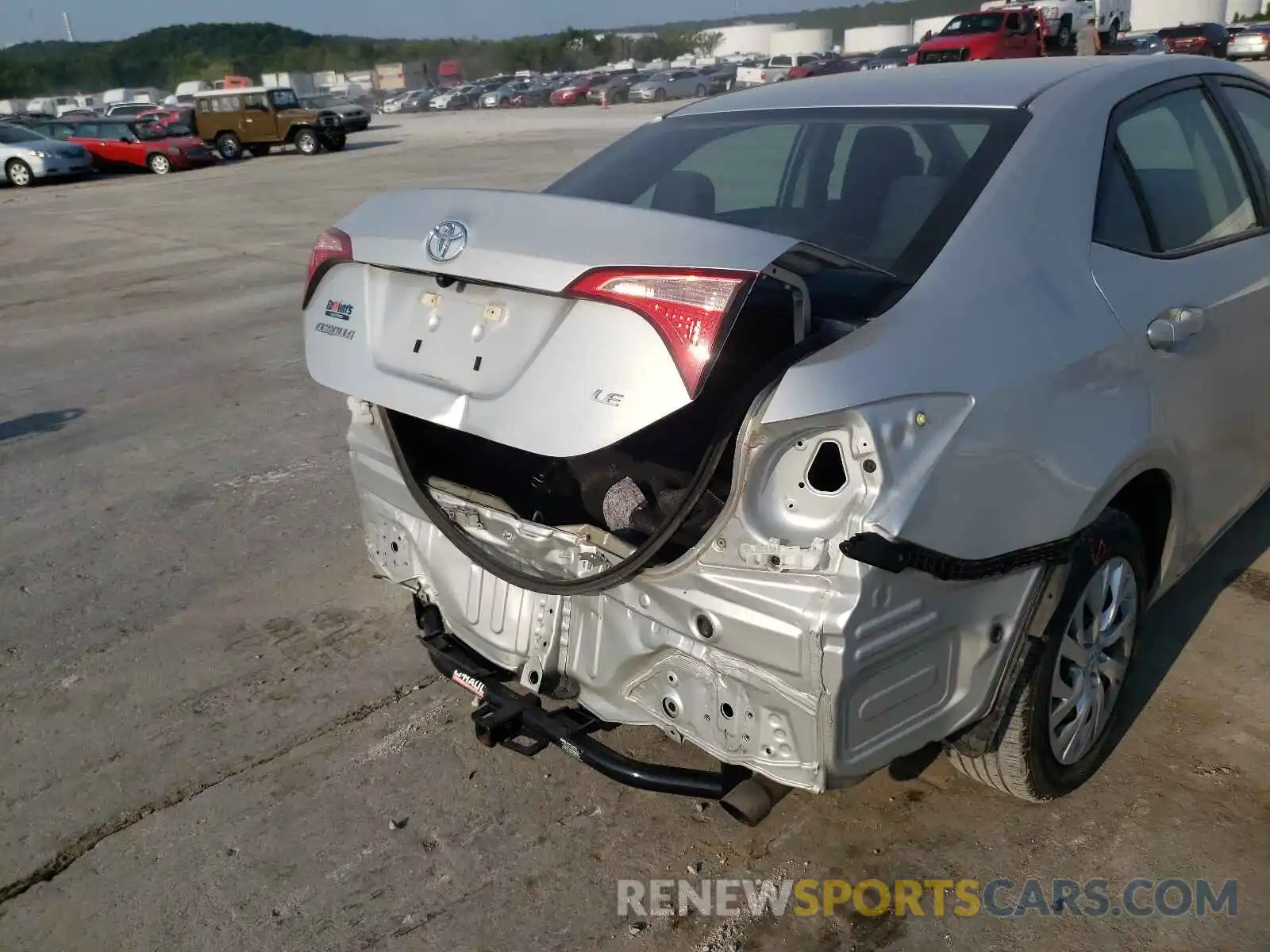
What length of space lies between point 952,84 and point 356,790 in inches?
103

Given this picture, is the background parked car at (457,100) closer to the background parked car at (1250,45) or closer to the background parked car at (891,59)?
the background parked car at (891,59)

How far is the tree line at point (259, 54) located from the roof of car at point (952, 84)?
102 metres

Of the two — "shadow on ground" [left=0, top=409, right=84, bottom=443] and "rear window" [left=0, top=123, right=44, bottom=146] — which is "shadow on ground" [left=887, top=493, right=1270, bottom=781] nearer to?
"shadow on ground" [left=0, top=409, right=84, bottom=443]

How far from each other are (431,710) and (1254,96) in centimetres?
350

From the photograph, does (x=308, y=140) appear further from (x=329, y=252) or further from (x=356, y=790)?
(x=356, y=790)

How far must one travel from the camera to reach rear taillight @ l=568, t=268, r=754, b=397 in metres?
2.06

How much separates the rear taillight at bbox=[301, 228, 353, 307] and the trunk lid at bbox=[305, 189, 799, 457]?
23 mm

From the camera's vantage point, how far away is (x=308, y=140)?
31.4 metres

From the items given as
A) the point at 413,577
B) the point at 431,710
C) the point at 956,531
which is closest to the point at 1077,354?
the point at 956,531

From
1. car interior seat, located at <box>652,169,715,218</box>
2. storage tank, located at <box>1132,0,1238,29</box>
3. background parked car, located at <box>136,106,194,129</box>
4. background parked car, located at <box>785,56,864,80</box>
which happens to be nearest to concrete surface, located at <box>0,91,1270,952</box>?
car interior seat, located at <box>652,169,715,218</box>

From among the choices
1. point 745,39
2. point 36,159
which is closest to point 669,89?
point 36,159

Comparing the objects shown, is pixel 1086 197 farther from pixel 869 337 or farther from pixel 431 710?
pixel 431 710

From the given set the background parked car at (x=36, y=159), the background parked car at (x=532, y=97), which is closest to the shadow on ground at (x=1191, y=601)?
the background parked car at (x=36, y=159)

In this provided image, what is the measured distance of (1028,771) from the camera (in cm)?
267
